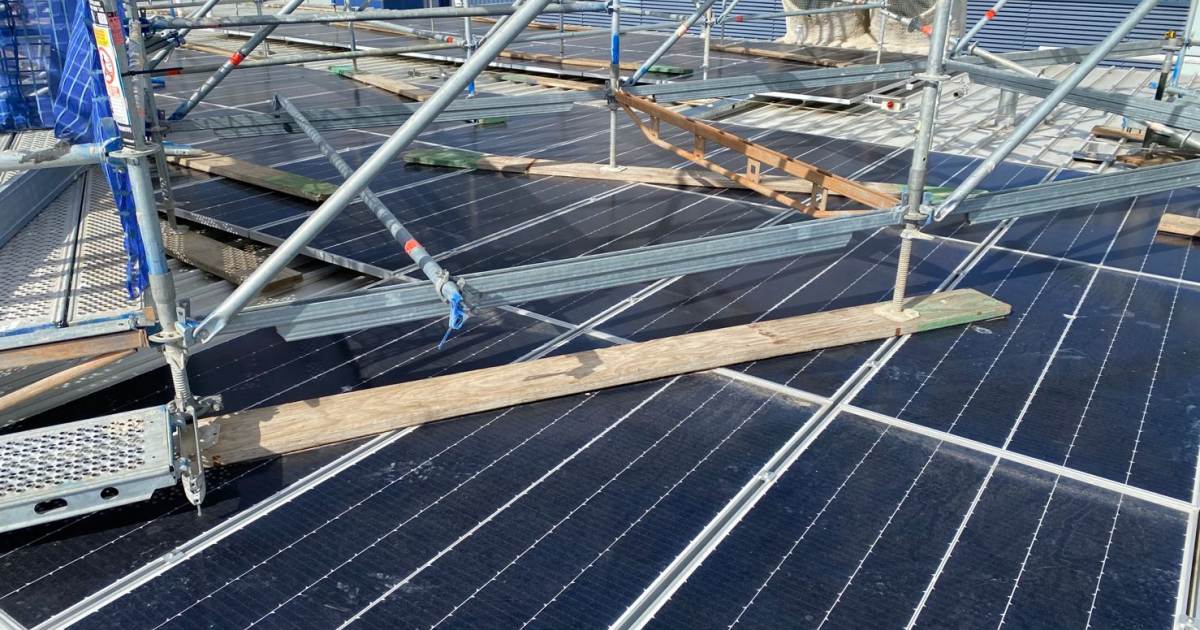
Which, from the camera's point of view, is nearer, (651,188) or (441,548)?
(441,548)

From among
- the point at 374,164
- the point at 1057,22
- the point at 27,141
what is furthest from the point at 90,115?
the point at 1057,22

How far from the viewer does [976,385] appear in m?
5.24

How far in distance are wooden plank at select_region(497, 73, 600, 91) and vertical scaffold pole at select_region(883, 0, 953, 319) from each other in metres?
9.72

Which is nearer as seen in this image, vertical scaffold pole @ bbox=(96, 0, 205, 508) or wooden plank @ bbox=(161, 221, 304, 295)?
vertical scaffold pole @ bbox=(96, 0, 205, 508)

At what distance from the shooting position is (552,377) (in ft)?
16.9

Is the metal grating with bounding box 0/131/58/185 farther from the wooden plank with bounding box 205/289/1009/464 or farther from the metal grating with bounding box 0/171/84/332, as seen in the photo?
the wooden plank with bounding box 205/289/1009/464

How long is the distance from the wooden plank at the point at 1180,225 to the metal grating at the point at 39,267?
26.6 ft

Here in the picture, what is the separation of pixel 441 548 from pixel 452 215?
484 centimetres

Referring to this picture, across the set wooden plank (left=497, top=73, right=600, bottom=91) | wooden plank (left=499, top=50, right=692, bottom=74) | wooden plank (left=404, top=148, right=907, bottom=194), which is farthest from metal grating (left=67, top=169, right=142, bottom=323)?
wooden plank (left=499, top=50, right=692, bottom=74)

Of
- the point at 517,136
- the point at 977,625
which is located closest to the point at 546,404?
the point at 977,625

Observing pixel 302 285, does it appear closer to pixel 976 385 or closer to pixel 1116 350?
pixel 976 385

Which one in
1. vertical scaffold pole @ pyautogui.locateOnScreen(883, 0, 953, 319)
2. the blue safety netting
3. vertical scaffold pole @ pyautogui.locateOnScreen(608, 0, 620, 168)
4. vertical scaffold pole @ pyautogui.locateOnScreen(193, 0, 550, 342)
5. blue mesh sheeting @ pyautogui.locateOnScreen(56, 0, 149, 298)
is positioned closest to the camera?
vertical scaffold pole @ pyautogui.locateOnScreen(193, 0, 550, 342)

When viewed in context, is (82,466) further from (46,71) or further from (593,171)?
(593,171)

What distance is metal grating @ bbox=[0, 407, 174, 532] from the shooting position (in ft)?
12.2
